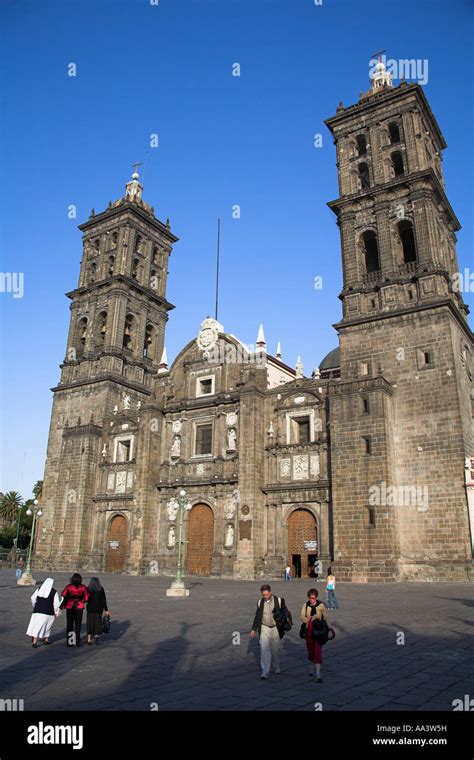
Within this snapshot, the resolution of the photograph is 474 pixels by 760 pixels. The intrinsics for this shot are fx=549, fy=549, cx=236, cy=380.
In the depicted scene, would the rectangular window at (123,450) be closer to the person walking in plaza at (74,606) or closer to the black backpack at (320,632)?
the person walking in plaza at (74,606)

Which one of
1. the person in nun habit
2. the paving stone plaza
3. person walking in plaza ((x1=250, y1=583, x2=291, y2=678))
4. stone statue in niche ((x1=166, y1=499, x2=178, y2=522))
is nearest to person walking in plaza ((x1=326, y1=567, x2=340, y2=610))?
the paving stone plaza

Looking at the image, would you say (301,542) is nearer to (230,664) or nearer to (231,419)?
(231,419)

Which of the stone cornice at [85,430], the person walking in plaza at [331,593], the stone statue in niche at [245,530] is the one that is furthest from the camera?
the stone cornice at [85,430]

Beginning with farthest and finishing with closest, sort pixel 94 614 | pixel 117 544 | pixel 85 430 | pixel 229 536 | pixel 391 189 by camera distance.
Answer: pixel 85 430, pixel 117 544, pixel 391 189, pixel 229 536, pixel 94 614

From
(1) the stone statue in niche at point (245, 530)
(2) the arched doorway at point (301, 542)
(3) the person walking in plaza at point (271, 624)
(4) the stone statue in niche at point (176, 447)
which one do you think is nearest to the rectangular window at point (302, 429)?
(2) the arched doorway at point (301, 542)

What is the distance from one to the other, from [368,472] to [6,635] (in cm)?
1768

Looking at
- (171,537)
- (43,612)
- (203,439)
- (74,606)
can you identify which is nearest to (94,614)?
(74,606)

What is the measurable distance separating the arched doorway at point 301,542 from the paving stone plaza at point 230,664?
1254cm

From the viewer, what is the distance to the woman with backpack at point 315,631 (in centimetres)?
722

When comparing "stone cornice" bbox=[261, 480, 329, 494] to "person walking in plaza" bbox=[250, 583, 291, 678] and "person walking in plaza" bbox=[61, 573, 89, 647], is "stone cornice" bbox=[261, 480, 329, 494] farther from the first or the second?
"person walking in plaza" bbox=[250, 583, 291, 678]

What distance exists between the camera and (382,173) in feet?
105

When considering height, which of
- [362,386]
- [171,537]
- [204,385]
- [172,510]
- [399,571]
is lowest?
[399,571]

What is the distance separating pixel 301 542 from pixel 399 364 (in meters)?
10.3

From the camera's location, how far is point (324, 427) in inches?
1133
